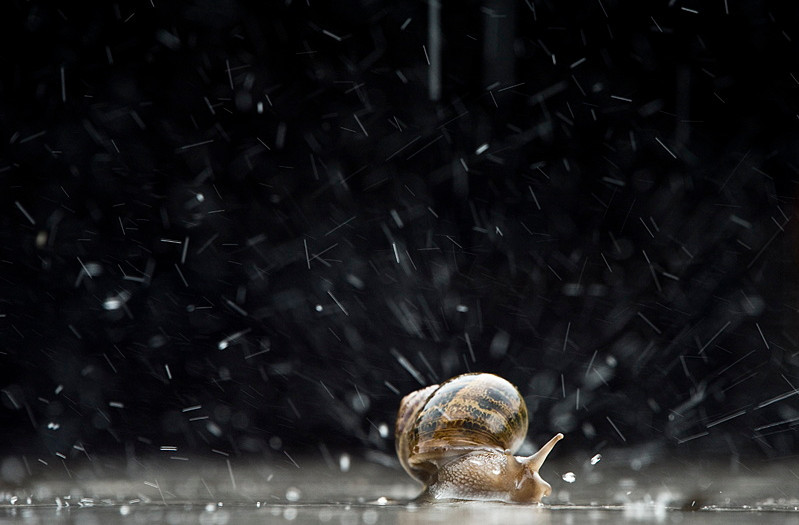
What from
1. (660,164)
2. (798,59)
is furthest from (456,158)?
(798,59)

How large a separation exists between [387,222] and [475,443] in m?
1.46

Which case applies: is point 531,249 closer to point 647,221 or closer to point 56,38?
point 647,221

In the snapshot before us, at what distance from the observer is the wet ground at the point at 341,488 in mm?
1389

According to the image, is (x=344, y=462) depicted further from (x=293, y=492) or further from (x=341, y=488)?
(x=293, y=492)

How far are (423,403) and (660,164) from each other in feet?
5.26

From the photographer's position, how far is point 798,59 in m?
2.79

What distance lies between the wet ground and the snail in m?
0.06

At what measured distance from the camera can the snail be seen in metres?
1.53

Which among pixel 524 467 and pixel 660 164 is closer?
pixel 524 467

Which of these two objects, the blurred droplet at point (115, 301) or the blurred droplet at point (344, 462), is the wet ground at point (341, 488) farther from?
the blurred droplet at point (115, 301)

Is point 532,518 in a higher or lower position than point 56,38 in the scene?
lower

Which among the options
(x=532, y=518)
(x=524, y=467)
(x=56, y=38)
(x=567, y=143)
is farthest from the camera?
(x=567, y=143)

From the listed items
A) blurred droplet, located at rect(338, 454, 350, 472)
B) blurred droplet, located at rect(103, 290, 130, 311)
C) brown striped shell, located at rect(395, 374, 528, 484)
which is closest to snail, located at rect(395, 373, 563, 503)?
brown striped shell, located at rect(395, 374, 528, 484)

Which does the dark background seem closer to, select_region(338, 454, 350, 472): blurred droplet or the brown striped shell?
select_region(338, 454, 350, 472): blurred droplet
